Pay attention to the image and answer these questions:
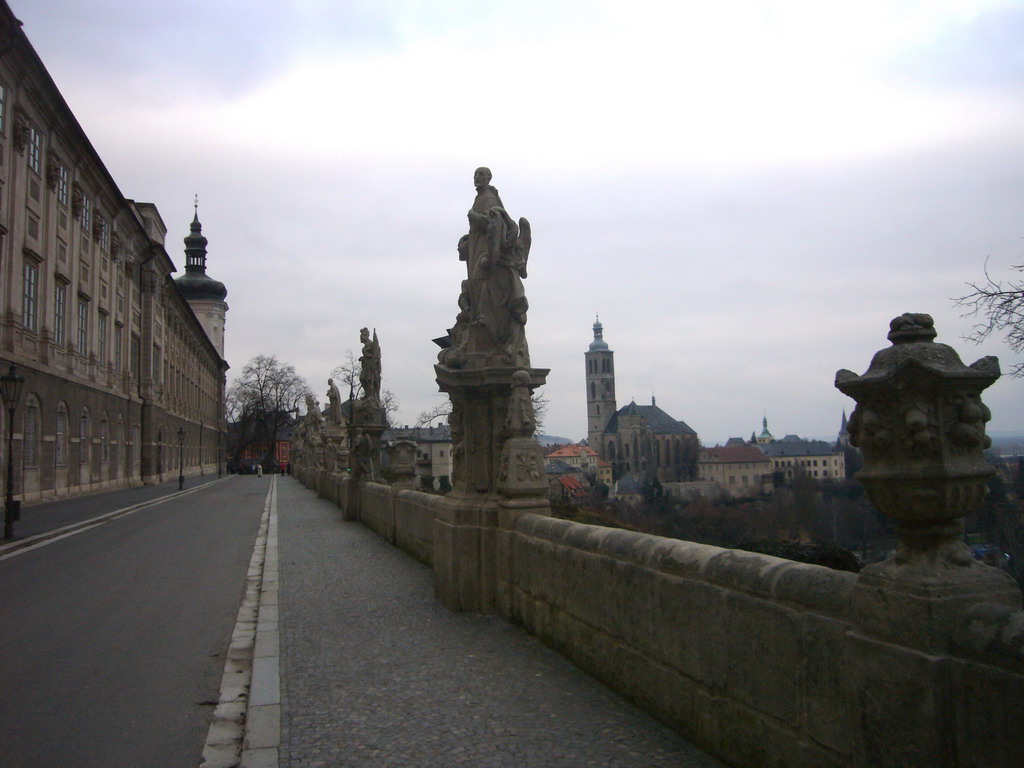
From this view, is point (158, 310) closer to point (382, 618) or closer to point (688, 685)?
point (382, 618)

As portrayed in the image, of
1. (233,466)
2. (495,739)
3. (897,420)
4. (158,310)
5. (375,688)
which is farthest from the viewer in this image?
(233,466)

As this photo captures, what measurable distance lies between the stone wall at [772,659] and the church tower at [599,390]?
167199mm

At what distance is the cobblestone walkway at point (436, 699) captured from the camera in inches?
165

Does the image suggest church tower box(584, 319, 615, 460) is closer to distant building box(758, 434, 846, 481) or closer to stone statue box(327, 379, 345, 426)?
distant building box(758, 434, 846, 481)

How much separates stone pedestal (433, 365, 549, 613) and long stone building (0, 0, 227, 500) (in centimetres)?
2206

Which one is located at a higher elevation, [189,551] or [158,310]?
[158,310]

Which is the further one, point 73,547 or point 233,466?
point 233,466

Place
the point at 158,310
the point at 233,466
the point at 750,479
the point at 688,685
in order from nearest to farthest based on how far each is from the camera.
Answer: the point at 688,685 → the point at 158,310 → the point at 233,466 → the point at 750,479

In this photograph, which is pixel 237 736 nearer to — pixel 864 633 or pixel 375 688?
pixel 375 688

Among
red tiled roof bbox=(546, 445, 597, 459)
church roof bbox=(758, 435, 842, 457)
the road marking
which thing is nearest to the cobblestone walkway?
the road marking

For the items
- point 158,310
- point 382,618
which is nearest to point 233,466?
point 158,310

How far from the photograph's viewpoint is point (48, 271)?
30.1m

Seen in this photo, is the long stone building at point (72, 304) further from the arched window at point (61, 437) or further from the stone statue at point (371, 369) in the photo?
the stone statue at point (371, 369)

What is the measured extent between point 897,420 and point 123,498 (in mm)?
33577
